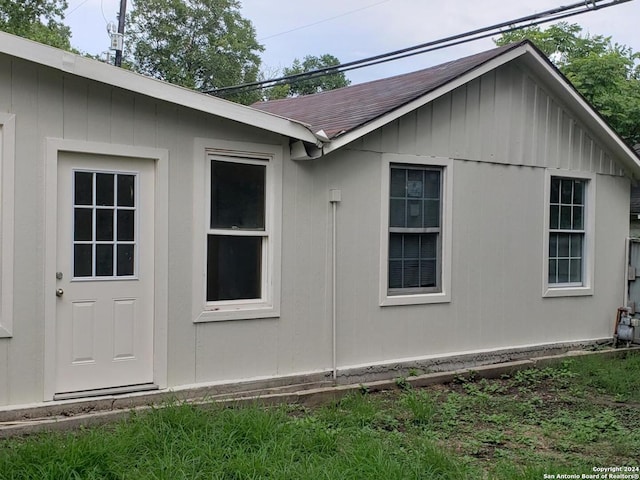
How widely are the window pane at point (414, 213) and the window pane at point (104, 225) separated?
3.49m

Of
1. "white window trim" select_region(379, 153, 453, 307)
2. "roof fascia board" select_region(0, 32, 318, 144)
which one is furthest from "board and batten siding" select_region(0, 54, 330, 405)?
"white window trim" select_region(379, 153, 453, 307)

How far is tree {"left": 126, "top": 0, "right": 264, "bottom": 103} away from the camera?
3244 centimetres

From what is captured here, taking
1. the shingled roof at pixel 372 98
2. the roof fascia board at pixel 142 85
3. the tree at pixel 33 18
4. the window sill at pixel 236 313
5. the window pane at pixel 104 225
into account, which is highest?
the tree at pixel 33 18

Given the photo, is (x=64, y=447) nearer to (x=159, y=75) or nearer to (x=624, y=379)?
(x=624, y=379)

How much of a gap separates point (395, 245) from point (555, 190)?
299 centimetres

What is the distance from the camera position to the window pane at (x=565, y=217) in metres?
9.10

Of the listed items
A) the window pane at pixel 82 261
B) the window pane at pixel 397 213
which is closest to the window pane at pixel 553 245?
the window pane at pixel 397 213

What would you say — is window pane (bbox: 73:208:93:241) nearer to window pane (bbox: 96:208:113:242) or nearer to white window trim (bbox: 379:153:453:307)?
window pane (bbox: 96:208:113:242)

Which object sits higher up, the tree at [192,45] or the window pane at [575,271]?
the tree at [192,45]

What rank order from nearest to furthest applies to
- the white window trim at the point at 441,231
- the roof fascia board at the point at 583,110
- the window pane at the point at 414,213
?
the white window trim at the point at 441,231
the window pane at the point at 414,213
the roof fascia board at the point at 583,110

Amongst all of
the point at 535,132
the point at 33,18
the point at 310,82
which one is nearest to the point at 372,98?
the point at 535,132

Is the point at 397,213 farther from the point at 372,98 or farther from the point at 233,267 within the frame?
the point at 233,267

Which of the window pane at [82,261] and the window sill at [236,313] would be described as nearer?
the window pane at [82,261]

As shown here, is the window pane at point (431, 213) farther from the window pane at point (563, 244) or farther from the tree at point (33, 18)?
the tree at point (33, 18)
